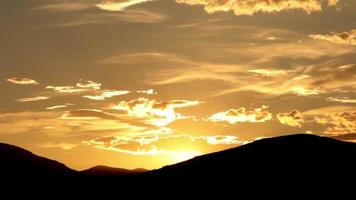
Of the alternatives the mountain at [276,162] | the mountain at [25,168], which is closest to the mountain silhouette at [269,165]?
the mountain at [276,162]

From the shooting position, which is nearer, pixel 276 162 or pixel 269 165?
pixel 269 165

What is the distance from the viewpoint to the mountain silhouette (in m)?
124

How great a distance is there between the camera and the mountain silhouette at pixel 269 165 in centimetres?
12406

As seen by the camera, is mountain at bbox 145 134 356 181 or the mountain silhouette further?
mountain at bbox 145 134 356 181

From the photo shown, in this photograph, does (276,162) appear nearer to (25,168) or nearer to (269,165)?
(269,165)

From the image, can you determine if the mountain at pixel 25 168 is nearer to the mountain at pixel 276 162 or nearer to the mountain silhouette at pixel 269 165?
the mountain silhouette at pixel 269 165

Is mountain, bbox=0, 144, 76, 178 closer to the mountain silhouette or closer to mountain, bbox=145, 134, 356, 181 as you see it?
the mountain silhouette

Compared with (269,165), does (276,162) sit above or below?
above

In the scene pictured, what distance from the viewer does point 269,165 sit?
13238 centimetres

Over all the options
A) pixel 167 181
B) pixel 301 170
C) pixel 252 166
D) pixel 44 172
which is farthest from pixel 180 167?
pixel 44 172

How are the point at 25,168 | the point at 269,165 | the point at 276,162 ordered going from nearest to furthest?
1. the point at 269,165
2. the point at 276,162
3. the point at 25,168

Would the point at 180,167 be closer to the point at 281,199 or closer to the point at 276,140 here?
the point at 276,140

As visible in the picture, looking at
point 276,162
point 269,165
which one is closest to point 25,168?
point 269,165

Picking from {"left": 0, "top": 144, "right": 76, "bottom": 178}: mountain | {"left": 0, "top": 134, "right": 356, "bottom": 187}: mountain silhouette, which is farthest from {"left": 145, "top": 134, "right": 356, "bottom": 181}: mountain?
{"left": 0, "top": 144, "right": 76, "bottom": 178}: mountain
